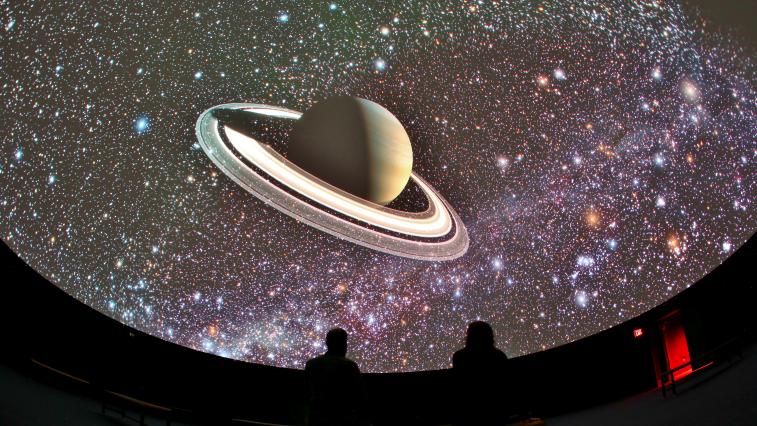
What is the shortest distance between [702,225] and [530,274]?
418cm

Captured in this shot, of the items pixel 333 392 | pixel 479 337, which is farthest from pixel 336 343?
pixel 479 337

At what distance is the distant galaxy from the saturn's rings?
11.7 inches

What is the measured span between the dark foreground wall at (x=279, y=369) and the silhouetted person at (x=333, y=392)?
4179mm

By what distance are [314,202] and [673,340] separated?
876cm

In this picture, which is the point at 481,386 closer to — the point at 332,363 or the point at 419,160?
the point at 332,363

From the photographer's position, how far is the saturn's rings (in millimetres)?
14477

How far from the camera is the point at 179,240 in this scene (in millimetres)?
14383

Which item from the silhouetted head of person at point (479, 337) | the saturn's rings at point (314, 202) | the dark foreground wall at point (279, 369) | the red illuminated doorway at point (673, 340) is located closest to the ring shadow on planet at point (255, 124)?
the saturn's rings at point (314, 202)

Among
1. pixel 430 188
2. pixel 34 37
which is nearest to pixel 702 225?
pixel 430 188

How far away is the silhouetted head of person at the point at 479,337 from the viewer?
3.65m

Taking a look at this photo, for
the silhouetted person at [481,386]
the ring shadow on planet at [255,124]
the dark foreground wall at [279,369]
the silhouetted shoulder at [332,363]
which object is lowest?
the silhouetted person at [481,386]

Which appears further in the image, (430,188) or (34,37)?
(430,188)

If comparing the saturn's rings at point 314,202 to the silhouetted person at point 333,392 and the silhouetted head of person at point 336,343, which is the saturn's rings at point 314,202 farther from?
the silhouetted person at point 333,392

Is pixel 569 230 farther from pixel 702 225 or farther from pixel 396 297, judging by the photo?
pixel 396 297
